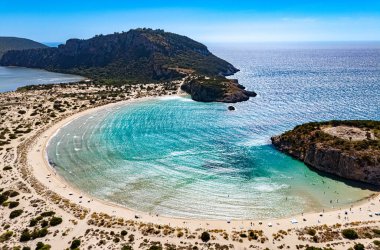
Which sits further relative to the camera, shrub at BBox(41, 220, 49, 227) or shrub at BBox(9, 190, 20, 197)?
shrub at BBox(9, 190, 20, 197)

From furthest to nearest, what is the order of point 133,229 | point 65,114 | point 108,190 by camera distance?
point 65,114
point 108,190
point 133,229

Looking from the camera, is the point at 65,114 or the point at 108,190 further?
the point at 65,114

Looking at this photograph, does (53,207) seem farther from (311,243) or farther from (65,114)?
(65,114)

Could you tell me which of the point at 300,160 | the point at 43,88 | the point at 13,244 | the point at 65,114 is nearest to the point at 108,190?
the point at 13,244

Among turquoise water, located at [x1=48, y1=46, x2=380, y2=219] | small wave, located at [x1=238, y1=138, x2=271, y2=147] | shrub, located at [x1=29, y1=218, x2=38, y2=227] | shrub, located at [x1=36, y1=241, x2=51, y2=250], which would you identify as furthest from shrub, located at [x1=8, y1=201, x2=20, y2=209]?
small wave, located at [x1=238, y1=138, x2=271, y2=147]

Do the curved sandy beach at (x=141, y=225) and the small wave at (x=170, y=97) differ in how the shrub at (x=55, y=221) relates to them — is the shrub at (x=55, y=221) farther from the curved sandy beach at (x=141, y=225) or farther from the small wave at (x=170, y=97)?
the small wave at (x=170, y=97)

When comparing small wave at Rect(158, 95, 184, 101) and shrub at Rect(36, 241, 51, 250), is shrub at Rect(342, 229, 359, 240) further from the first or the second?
small wave at Rect(158, 95, 184, 101)
